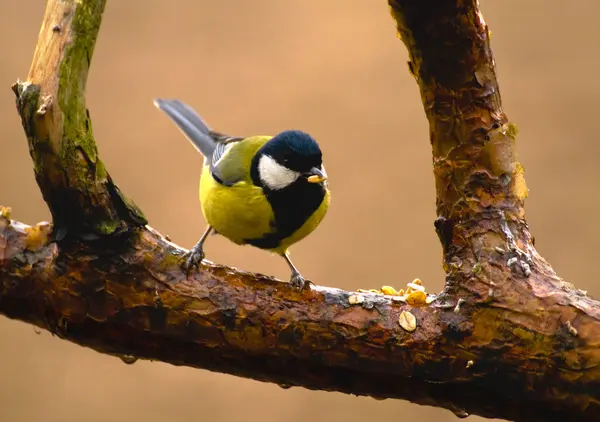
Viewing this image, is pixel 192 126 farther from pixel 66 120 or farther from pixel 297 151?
pixel 66 120

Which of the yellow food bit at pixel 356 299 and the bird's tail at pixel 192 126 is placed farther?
the bird's tail at pixel 192 126

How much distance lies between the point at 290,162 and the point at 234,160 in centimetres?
13

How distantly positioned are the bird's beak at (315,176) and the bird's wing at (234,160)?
0.10 metres

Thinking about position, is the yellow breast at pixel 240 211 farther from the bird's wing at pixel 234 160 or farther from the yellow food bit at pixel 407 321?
the yellow food bit at pixel 407 321

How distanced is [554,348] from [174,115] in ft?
2.73

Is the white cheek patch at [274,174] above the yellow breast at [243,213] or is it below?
above

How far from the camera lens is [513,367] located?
818mm

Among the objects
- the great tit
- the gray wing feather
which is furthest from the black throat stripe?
the gray wing feather

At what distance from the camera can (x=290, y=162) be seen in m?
1.09

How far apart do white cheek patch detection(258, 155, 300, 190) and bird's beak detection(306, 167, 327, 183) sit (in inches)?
0.7

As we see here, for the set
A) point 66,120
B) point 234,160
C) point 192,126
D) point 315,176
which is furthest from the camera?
point 192,126

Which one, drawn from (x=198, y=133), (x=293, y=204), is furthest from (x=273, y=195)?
(x=198, y=133)

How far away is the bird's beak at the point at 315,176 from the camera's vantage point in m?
1.06

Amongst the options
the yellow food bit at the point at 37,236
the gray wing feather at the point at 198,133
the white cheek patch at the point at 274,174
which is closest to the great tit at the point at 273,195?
the white cheek patch at the point at 274,174
